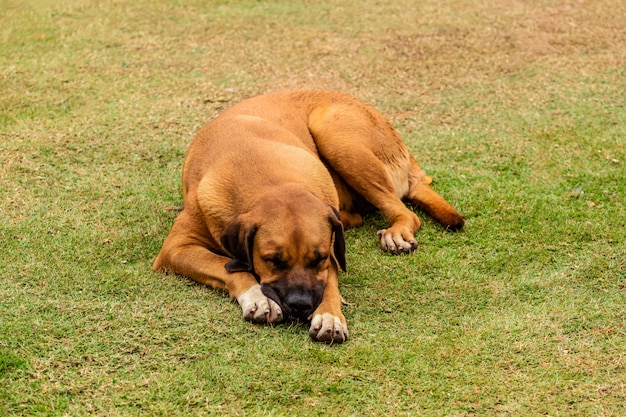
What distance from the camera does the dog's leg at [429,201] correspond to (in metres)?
6.66

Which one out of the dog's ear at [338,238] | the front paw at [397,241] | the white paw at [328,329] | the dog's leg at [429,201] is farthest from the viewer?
the dog's leg at [429,201]

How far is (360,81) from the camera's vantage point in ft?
31.8

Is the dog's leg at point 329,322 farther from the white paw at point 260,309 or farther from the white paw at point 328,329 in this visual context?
the white paw at point 260,309

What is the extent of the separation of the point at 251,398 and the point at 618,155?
4.97 meters

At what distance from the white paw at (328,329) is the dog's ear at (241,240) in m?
0.57

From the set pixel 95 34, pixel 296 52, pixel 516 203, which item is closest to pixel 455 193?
pixel 516 203

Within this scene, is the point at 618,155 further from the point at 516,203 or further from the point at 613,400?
the point at 613,400

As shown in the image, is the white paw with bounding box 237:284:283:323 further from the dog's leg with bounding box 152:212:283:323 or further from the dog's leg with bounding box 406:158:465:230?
the dog's leg with bounding box 406:158:465:230

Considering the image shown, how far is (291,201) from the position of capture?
5305 mm

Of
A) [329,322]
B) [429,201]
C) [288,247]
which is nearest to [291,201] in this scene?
[288,247]

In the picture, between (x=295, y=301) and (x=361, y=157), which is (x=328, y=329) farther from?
(x=361, y=157)

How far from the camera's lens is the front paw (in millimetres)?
6281

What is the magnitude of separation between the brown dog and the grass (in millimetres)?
161

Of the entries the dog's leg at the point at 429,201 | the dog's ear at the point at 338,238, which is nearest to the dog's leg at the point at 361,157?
the dog's leg at the point at 429,201
